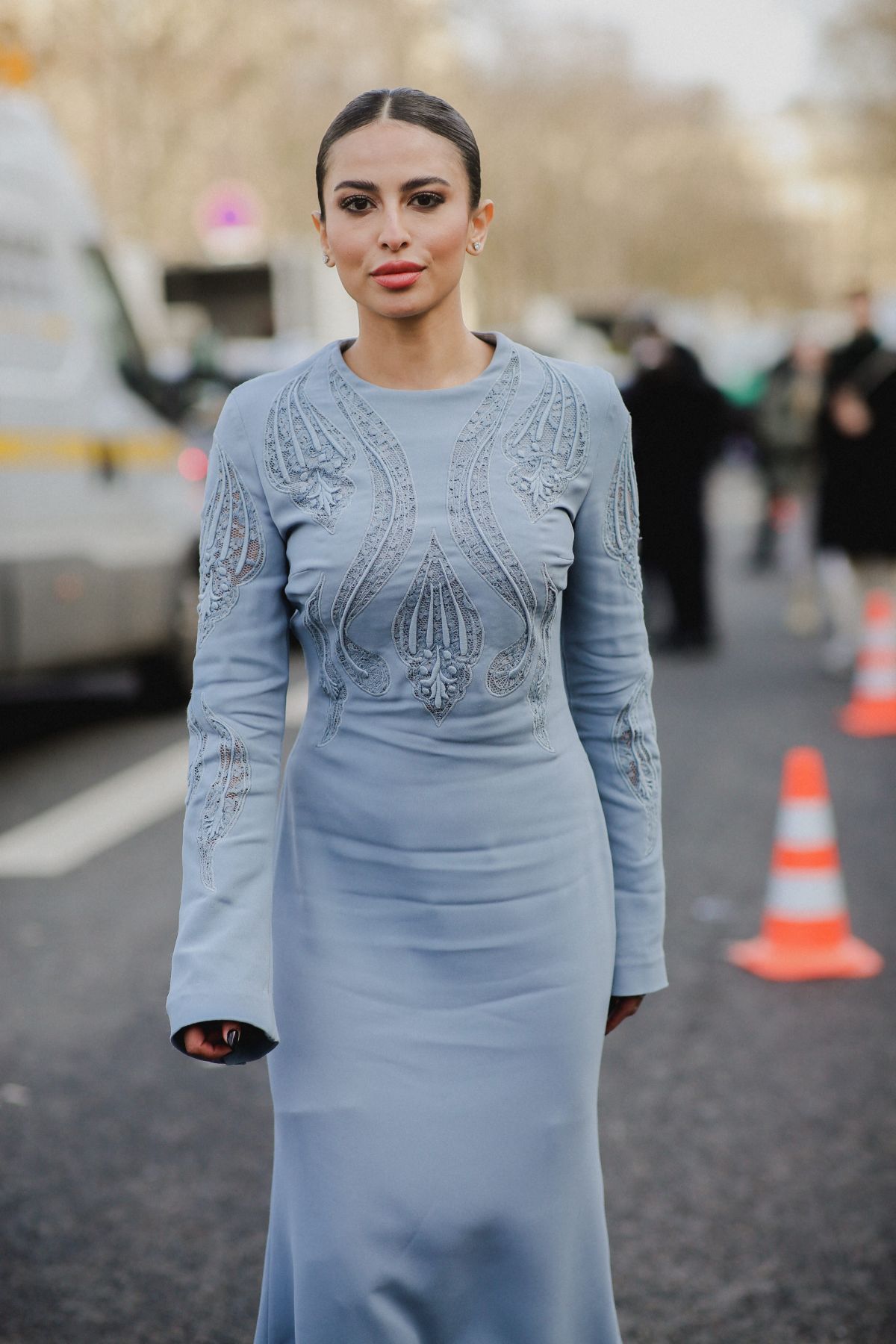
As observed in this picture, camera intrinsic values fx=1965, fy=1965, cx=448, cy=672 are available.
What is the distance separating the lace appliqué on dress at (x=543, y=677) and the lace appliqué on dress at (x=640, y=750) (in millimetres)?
174

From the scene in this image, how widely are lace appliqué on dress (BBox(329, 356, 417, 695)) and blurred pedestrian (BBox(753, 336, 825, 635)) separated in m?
11.6

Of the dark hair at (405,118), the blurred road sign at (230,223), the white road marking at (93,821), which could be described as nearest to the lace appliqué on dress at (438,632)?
the dark hair at (405,118)

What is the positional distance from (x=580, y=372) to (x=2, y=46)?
7.27 metres

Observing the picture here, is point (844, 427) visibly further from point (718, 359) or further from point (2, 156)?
point (718, 359)

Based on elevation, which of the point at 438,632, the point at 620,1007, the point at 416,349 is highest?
the point at 416,349

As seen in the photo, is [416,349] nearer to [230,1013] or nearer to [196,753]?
[196,753]

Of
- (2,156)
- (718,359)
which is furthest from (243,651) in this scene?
(718,359)

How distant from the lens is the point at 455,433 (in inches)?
95.3

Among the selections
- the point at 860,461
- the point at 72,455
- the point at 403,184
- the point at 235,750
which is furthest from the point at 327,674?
the point at 860,461

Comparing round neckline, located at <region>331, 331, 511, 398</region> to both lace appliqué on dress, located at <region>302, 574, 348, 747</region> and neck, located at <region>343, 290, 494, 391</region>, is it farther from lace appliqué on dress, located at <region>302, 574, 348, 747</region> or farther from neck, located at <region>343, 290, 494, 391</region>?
lace appliqué on dress, located at <region>302, 574, 348, 747</region>

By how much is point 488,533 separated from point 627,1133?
232 cm

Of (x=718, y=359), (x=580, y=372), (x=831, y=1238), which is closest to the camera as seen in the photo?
(x=580, y=372)

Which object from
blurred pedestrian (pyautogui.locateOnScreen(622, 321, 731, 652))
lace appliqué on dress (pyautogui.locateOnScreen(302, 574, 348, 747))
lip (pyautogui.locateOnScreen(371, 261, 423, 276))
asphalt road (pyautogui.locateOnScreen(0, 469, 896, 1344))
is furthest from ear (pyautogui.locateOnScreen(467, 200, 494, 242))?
blurred pedestrian (pyautogui.locateOnScreen(622, 321, 731, 652))

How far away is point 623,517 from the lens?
2.57 meters
